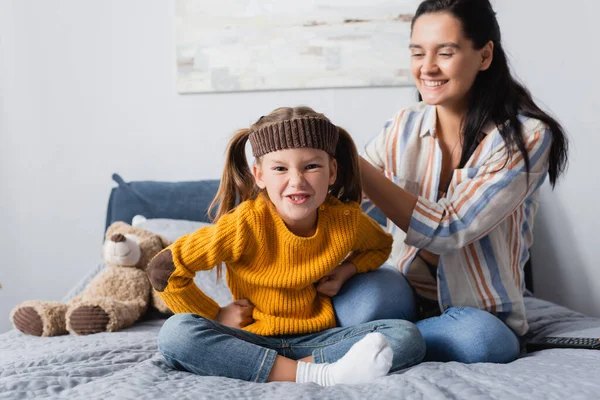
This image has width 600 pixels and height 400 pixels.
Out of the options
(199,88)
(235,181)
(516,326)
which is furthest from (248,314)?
(199,88)

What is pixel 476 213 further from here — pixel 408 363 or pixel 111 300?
pixel 111 300

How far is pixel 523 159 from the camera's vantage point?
4.61 ft

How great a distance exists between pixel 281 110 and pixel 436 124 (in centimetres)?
50

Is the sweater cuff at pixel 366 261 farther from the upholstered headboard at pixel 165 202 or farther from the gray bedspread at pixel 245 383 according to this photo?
the upholstered headboard at pixel 165 202

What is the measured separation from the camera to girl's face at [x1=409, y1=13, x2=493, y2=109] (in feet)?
4.60

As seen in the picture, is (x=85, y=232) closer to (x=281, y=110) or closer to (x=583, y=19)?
(x=281, y=110)

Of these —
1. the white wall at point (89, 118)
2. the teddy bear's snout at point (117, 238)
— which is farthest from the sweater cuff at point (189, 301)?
the white wall at point (89, 118)

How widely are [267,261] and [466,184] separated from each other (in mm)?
512

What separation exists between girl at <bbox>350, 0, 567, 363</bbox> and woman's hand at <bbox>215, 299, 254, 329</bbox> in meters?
0.35

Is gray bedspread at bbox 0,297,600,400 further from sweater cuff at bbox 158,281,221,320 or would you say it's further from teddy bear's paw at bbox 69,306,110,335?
teddy bear's paw at bbox 69,306,110,335

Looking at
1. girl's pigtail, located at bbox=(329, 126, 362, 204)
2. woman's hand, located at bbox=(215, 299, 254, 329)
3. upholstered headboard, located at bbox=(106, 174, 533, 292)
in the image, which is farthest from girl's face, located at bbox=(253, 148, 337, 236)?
upholstered headboard, located at bbox=(106, 174, 533, 292)

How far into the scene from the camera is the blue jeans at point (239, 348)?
3.69 ft

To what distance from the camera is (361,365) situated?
3.55ft

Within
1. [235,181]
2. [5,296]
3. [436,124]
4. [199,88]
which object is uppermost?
[199,88]
